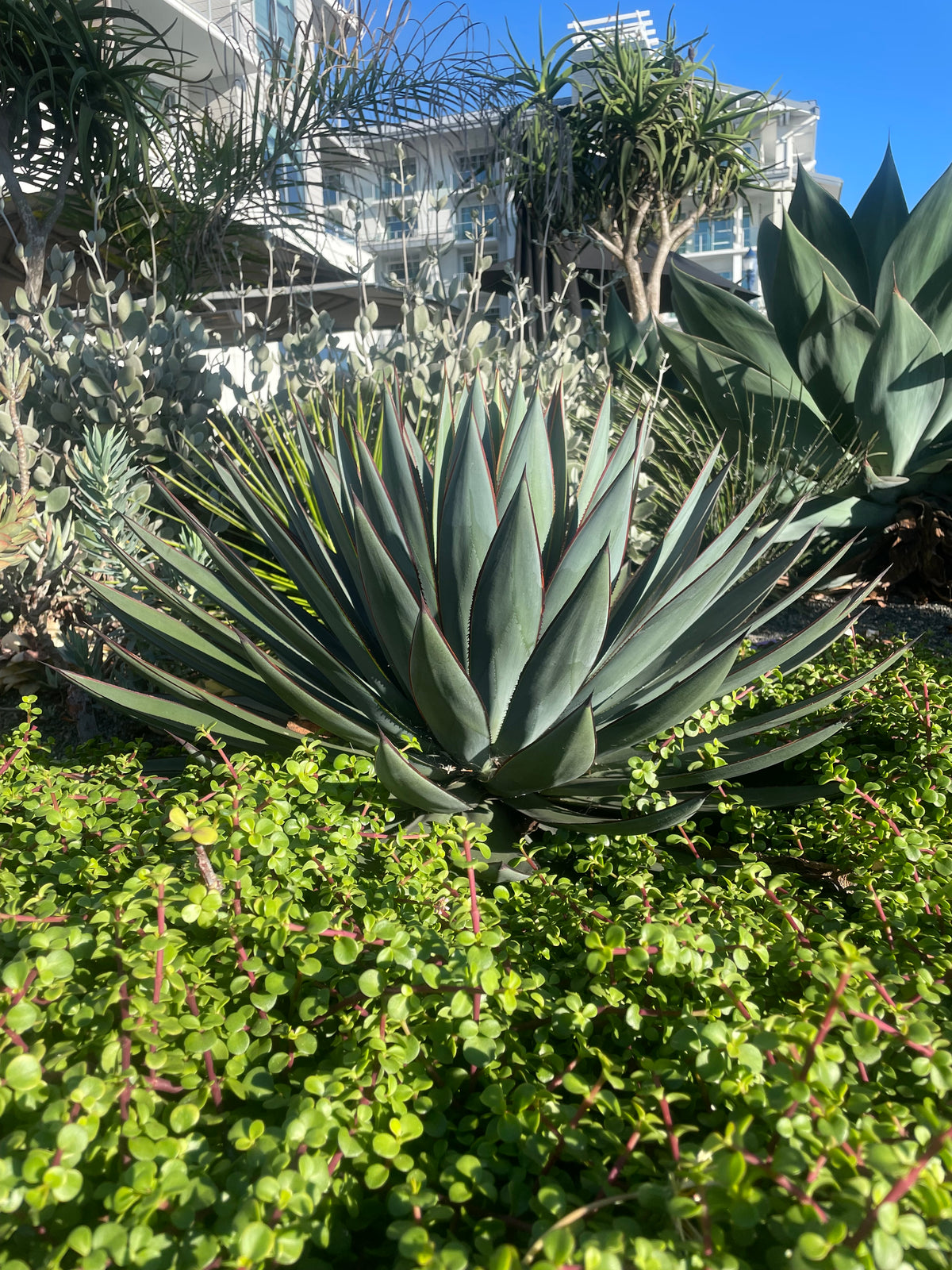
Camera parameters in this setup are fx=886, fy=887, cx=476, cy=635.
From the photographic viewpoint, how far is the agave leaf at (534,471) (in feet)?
6.88

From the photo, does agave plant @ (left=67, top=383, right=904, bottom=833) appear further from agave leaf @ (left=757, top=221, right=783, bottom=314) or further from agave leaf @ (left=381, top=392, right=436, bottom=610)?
agave leaf @ (left=757, top=221, right=783, bottom=314)

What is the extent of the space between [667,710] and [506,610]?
15.5 inches

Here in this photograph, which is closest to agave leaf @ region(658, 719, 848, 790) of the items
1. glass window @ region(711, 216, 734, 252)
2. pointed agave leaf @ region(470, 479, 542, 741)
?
pointed agave leaf @ region(470, 479, 542, 741)

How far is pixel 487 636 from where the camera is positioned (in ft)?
6.25

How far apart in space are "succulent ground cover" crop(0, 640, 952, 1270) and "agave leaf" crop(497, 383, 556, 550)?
2.86ft

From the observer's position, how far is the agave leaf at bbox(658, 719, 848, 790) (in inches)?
70.1

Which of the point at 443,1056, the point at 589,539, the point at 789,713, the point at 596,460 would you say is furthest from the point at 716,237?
the point at 443,1056

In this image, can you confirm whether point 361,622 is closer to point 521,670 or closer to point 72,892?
point 521,670

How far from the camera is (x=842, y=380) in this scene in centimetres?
407

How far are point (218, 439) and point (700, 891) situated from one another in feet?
10.5

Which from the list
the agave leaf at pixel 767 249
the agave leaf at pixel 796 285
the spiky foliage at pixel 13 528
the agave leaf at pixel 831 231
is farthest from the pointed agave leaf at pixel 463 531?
the agave leaf at pixel 767 249

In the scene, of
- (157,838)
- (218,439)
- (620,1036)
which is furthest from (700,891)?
(218,439)

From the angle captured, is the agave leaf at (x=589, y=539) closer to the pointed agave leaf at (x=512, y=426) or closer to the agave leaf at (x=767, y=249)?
the pointed agave leaf at (x=512, y=426)

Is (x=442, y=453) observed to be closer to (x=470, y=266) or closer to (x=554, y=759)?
(x=554, y=759)
